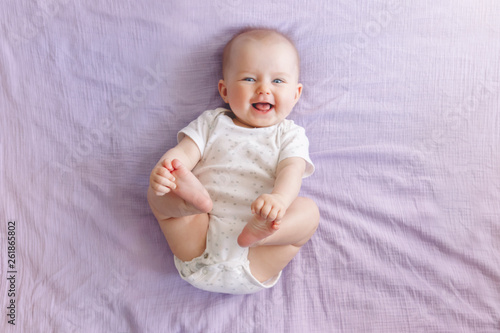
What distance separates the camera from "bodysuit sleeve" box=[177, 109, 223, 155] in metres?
1.25

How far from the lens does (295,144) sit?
1229 millimetres

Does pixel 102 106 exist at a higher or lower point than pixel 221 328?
higher

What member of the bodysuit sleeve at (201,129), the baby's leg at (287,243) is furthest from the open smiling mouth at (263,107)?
the baby's leg at (287,243)

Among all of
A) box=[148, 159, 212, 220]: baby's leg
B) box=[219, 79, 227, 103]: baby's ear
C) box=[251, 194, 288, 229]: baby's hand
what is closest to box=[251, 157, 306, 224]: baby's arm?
box=[251, 194, 288, 229]: baby's hand

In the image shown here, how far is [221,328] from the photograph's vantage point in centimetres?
121

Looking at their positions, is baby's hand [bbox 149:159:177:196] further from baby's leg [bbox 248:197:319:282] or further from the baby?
baby's leg [bbox 248:197:319:282]

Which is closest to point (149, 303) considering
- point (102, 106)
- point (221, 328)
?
point (221, 328)

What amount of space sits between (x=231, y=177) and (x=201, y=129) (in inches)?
6.2

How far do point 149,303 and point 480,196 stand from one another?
37.7 inches

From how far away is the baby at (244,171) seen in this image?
1155 mm

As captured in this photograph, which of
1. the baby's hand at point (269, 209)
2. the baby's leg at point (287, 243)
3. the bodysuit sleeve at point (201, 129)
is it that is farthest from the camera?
the bodysuit sleeve at point (201, 129)

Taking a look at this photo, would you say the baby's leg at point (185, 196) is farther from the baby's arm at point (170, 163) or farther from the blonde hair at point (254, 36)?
the blonde hair at point (254, 36)

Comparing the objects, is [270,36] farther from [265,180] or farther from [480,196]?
[480,196]

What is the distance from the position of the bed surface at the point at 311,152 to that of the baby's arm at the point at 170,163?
0.31 feet
